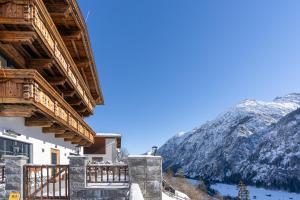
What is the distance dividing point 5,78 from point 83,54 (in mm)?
13137

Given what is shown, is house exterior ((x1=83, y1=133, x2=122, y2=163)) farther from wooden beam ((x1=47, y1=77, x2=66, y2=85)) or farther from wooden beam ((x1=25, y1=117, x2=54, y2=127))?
wooden beam ((x1=25, y1=117, x2=54, y2=127))

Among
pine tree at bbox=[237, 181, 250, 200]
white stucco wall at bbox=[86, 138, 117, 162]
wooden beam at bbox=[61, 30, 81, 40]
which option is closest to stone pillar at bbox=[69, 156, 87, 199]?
wooden beam at bbox=[61, 30, 81, 40]

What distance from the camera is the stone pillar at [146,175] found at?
13.3m

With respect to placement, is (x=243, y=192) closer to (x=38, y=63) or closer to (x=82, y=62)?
(x=82, y=62)

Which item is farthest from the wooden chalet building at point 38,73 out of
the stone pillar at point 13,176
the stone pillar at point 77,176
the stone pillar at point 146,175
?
the stone pillar at point 146,175

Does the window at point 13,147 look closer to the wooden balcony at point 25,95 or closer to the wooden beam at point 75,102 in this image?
the wooden balcony at point 25,95

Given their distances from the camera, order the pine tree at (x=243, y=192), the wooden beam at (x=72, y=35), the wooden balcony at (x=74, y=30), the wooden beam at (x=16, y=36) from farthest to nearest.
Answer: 1. the pine tree at (x=243, y=192)
2. the wooden beam at (x=72, y=35)
3. the wooden balcony at (x=74, y=30)
4. the wooden beam at (x=16, y=36)

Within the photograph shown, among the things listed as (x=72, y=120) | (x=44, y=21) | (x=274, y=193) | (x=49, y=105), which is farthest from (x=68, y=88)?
(x=274, y=193)

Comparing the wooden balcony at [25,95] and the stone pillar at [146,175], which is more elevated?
the wooden balcony at [25,95]

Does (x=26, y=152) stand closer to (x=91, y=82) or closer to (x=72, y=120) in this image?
(x=72, y=120)

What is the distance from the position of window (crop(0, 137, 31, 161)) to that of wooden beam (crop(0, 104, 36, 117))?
1.42 meters

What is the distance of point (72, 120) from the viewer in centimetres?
2200

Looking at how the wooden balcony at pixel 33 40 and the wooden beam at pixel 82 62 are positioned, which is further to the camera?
the wooden beam at pixel 82 62

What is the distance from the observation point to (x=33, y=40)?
1384 centimetres
